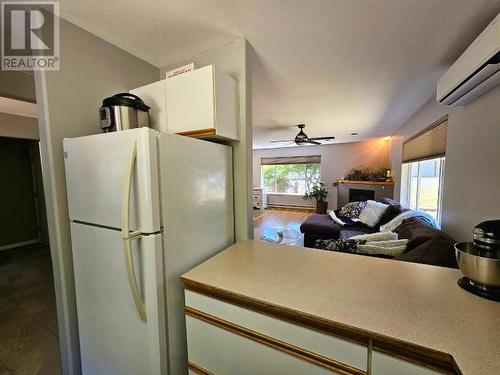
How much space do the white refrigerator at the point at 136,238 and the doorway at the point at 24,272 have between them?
86 cm

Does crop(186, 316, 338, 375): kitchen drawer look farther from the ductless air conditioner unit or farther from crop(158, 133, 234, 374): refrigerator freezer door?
the ductless air conditioner unit

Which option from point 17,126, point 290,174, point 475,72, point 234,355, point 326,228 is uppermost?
→ point 17,126

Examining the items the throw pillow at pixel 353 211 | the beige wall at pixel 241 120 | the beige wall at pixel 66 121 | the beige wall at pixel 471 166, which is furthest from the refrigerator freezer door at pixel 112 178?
the throw pillow at pixel 353 211

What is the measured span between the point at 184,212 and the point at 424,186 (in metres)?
3.37

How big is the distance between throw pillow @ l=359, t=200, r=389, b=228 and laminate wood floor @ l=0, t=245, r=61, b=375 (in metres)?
4.02

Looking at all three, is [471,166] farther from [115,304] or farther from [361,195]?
[361,195]

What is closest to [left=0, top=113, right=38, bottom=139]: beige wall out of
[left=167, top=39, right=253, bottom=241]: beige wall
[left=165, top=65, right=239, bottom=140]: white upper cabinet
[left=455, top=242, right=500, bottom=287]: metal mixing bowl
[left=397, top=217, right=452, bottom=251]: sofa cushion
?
[left=167, top=39, right=253, bottom=241]: beige wall

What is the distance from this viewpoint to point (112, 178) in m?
1.00

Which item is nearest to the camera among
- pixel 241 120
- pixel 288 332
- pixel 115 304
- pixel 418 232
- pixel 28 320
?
pixel 288 332

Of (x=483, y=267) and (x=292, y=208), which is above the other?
(x=483, y=267)

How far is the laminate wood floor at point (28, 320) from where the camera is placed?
1.53 meters

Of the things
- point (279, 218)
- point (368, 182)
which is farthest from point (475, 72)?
point (279, 218)

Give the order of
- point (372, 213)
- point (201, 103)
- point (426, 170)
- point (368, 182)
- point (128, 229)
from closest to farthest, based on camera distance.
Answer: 1. point (128, 229)
2. point (201, 103)
3. point (426, 170)
4. point (372, 213)
5. point (368, 182)

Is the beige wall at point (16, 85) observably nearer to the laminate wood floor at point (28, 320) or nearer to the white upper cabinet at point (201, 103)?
the white upper cabinet at point (201, 103)
